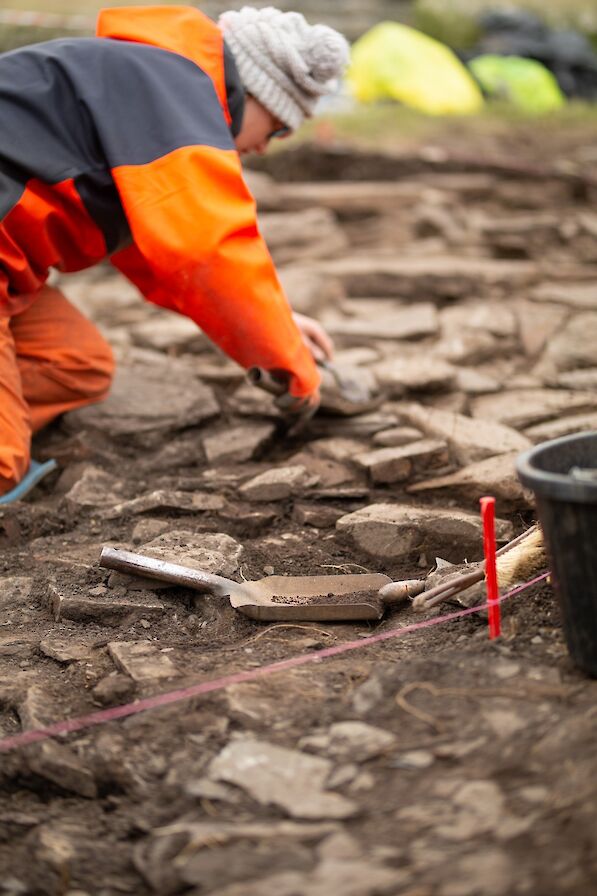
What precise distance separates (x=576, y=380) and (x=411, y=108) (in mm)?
5905

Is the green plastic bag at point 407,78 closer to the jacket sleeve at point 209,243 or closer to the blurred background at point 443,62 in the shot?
the blurred background at point 443,62

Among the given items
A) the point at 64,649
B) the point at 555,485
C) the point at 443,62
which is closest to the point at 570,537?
the point at 555,485

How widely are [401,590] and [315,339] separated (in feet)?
4.83

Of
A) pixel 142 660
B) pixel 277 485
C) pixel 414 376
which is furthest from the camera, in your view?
pixel 414 376

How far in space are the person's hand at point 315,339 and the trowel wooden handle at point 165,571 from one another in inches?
49.9

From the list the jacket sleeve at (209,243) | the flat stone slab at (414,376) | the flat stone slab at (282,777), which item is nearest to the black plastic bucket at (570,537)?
the flat stone slab at (282,777)

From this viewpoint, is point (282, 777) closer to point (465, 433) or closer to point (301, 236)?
point (465, 433)

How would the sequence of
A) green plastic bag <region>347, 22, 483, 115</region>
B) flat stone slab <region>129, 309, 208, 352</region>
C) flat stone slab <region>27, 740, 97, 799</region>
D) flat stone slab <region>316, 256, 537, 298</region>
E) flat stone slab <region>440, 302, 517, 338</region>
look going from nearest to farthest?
1. flat stone slab <region>27, 740, 97, 799</region>
2. flat stone slab <region>129, 309, 208, 352</region>
3. flat stone slab <region>440, 302, 517, 338</region>
4. flat stone slab <region>316, 256, 537, 298</region>
5. green plastic bag <region>347, 22, 483, 115</region>

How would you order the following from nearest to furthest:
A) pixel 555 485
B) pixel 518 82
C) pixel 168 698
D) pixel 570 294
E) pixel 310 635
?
pixel 555 485, pixel 168 698, pixel 310 635, pixel 570 294, pixel 518 82

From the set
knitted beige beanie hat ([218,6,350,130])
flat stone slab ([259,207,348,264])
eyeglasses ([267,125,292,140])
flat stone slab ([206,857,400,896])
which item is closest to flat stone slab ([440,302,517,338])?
flat stone slab ([259,207,348,264])

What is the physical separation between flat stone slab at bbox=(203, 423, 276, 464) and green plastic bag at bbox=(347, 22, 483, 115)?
6493 mm

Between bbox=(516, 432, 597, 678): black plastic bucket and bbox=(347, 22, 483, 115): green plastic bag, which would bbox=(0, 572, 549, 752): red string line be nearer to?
bbox=(516, 432, 597, 678): black plastic bucket

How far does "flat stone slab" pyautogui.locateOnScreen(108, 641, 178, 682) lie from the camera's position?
2109 millimetres

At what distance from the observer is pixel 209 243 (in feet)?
8.98
